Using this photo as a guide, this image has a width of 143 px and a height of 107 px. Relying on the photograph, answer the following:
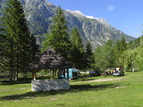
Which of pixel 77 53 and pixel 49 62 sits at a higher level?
pixel 77 53

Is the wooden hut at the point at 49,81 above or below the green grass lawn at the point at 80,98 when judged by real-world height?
above

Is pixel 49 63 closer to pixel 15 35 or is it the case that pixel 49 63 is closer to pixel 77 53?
pixel 15 35

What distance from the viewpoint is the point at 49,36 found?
35031mm

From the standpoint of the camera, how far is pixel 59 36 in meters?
34.8

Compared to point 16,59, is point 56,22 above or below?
above

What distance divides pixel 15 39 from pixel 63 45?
344 inches

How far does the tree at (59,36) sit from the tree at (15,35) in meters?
5.17

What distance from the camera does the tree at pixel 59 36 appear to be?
3434 centimetres

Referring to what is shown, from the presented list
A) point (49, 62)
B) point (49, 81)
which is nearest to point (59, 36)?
point (49, 62)

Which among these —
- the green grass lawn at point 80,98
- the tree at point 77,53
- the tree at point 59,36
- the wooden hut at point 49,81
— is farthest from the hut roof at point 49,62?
the tree at point 77,53

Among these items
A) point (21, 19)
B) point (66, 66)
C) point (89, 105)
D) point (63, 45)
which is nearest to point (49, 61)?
point (66, 66)

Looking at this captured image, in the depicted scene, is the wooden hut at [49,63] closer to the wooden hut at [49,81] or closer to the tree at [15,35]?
the wooden hut at [49,81]

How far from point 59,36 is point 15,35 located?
316 inches

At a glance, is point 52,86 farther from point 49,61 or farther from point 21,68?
point 21,68
